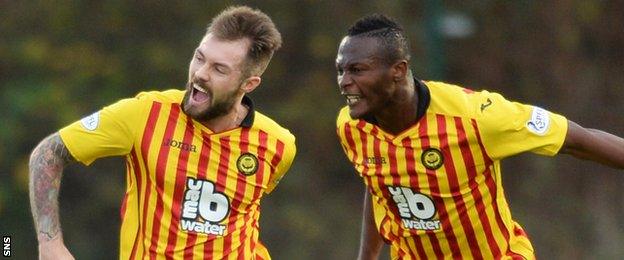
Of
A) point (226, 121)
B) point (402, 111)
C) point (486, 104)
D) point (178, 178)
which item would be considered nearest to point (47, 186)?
point (178, 178)

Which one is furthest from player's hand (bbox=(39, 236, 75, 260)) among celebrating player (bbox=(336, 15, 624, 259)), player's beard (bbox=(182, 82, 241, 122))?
celebrating player (bbox=(336, 15, 624, 259))

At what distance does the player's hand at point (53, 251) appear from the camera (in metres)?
5.57

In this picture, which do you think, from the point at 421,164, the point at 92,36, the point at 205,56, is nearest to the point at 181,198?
the point at 205,56

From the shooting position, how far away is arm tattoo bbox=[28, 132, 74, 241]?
18.7 feet

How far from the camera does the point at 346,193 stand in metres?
10.4

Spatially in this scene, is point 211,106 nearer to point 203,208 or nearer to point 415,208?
point 203,208

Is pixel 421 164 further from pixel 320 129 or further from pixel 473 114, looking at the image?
pixel 320 129

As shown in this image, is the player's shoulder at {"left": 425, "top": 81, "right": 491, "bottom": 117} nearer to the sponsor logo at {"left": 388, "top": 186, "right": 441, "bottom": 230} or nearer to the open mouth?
the sponsor logo at {"left": 388, "top": 186, "right": 441, "bottom": 230}

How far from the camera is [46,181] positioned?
573 cm

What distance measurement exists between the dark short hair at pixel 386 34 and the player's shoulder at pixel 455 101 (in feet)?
0.64

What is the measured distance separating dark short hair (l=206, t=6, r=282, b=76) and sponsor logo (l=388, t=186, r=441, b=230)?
77cm

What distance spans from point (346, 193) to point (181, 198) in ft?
15.0

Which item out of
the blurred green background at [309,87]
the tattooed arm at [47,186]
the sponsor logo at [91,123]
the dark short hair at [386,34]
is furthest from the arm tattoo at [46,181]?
the blurred green background at [309,87]

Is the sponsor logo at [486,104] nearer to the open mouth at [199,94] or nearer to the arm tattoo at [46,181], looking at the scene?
the open mouth at [199,94]
